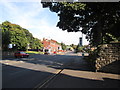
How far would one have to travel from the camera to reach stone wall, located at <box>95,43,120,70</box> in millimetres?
11180

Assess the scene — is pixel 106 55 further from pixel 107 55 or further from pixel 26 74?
pixel 26 74

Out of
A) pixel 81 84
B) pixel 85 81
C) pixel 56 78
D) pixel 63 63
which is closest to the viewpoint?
pixel 81 84

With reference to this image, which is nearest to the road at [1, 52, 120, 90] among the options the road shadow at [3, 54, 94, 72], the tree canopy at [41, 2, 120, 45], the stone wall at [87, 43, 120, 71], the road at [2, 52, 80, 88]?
the road at [2, 52, 80, 88]

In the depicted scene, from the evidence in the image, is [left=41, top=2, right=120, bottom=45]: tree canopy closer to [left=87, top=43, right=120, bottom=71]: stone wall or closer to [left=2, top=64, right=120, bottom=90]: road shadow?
[left=87, top=43, right=120, bottom=71]: stone wall

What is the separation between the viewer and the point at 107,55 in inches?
452

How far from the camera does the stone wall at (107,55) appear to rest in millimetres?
11180

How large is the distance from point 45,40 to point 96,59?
9610 centimetres

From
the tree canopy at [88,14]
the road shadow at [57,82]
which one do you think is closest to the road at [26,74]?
the road shadow at [57,82]

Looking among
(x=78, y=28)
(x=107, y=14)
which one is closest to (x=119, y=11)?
(x=107, y=14)

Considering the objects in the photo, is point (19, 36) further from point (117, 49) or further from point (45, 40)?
point (45, 40)

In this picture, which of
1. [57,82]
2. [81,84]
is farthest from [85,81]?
[57,82]

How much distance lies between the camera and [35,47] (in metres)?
76.8

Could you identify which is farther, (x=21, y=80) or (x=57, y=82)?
(x=21, y=80)

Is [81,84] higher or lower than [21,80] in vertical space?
A: lower
